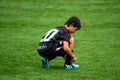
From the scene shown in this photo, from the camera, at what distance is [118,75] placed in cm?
551

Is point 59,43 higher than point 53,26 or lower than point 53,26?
higher

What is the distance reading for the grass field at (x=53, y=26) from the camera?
5.68 meters

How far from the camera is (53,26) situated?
29.4ft

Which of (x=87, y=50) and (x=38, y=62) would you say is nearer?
(x=38, y=62)

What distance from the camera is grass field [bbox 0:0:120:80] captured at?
5.68m

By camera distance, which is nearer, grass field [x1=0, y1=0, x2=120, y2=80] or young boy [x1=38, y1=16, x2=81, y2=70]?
grass field [x1=0, y1=0, x2=120, y2=80]

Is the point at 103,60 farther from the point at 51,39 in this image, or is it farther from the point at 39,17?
the point at 39,17

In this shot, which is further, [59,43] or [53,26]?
[53,26]

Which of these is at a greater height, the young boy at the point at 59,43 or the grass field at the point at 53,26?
the young boy at the point at 59,43

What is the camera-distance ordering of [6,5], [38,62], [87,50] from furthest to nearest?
[6,5]
[87,50]
[38,62]

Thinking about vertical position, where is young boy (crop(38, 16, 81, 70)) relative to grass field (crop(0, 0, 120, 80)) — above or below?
above

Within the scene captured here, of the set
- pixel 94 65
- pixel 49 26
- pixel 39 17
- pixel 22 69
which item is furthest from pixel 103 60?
pixel 39 17

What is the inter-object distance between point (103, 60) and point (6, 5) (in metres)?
5.77

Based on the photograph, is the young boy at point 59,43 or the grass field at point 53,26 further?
the young boy at point 59,43
